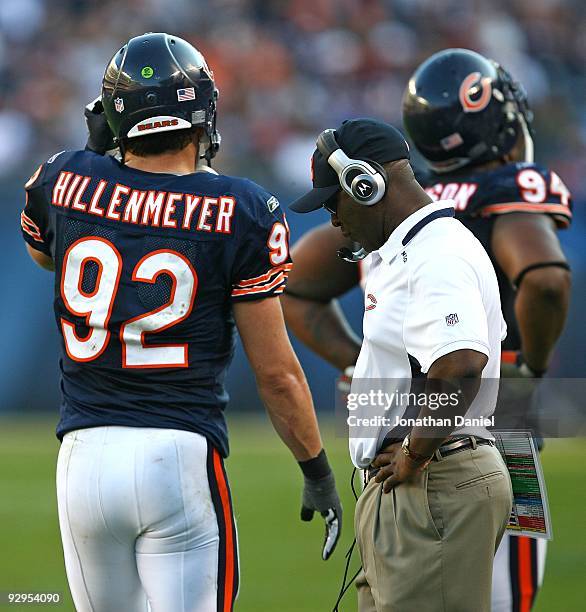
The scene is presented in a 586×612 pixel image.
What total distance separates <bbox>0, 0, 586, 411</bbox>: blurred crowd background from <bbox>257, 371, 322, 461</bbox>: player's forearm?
676cm

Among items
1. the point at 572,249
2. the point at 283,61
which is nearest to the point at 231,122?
the point at 283,61

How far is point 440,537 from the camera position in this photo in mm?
2482

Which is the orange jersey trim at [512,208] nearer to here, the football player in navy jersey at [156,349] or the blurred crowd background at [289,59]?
the football player in navy jersey at [156,349]

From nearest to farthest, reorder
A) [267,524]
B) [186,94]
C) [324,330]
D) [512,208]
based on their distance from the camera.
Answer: [186,94], [512,208], [324,330], [267,524]

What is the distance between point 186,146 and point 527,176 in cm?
133

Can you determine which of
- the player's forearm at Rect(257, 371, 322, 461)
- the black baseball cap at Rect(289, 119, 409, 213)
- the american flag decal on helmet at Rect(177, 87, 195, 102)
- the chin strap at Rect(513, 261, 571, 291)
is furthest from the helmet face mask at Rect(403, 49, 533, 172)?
the player's forearm at Rect(257, 371, 322, 461)

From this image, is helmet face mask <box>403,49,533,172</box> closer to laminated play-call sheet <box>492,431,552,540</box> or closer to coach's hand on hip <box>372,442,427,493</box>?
laminated play-call sheet <box>492,431,552,540</box>

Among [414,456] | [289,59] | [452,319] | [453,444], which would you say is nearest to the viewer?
[452,319]

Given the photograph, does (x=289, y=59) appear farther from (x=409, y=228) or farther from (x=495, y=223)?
(x=409, y=228)

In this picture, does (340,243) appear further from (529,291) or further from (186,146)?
(186,146)

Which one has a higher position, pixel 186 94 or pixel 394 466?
pixel 186 94

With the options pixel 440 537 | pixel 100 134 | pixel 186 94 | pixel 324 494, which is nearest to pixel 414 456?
pixel 440 537

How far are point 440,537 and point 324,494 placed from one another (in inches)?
21.1

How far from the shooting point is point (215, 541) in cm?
264
